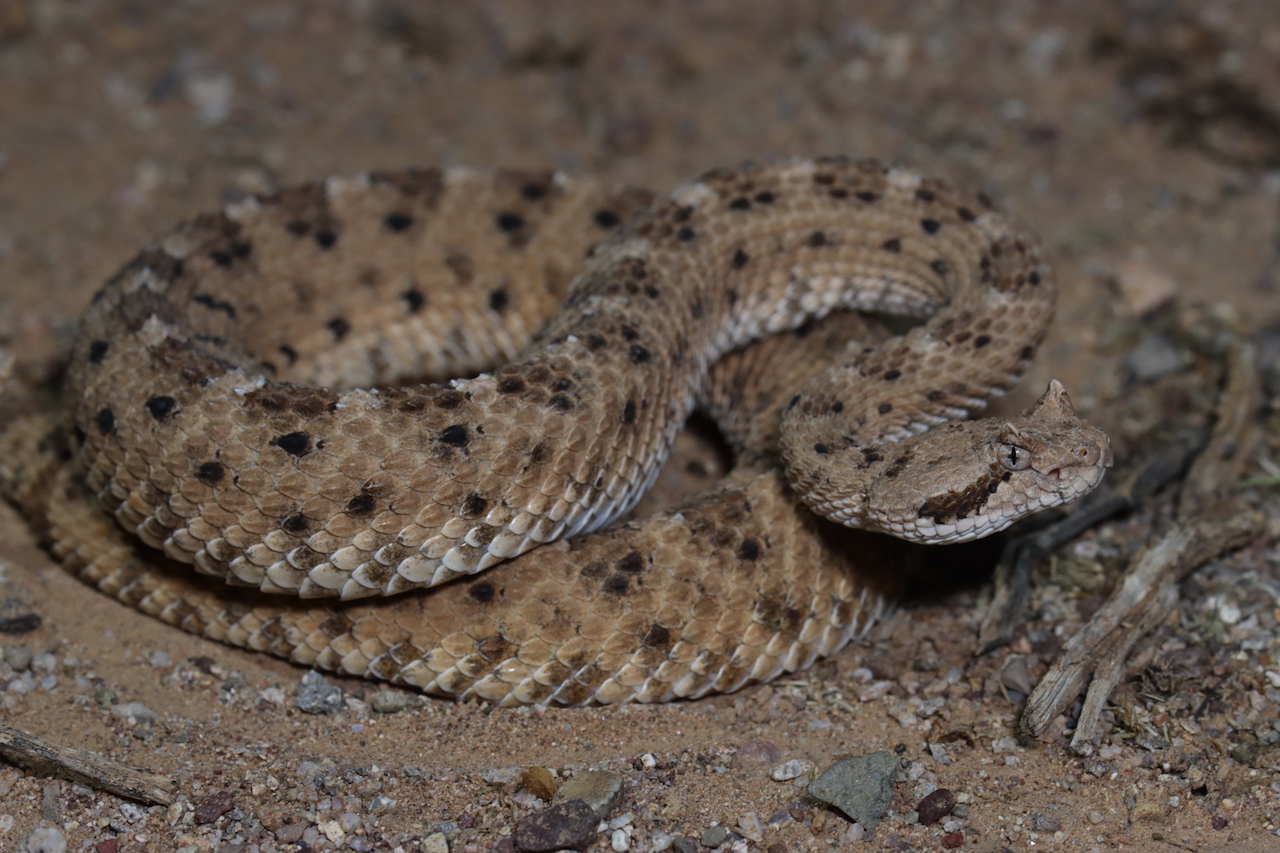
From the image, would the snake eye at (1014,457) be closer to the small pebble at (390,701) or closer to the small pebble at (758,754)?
the small pebble at (758,754)

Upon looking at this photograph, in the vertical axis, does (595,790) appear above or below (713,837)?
above

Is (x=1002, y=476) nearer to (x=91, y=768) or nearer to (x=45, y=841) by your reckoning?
(x=91, y=768)

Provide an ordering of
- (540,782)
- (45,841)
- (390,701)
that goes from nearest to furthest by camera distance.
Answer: (45,841), (540,782), (390,701)

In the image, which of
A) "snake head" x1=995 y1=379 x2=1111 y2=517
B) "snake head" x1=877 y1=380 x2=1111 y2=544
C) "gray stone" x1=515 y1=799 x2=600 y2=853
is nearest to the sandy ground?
"gray stone" x1=515 y1=799 x2=600 y2=853

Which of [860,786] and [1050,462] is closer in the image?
[860,786]

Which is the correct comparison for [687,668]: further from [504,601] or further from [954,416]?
[954,416]

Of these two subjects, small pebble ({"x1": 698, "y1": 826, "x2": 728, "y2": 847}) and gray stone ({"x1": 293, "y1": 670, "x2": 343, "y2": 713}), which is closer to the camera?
small pebble ({"x1": 698, "y1": 826, "x2": 728, "y2": 847})

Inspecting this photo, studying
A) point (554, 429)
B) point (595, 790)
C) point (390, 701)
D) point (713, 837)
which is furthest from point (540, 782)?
point (554, 429)

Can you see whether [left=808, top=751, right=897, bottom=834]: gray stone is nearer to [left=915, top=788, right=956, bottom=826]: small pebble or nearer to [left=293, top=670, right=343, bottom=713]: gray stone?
[left=915, top=788, right=956, bottom=826]: small pebble
